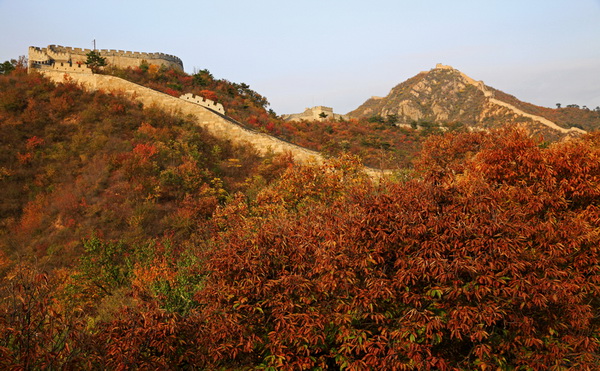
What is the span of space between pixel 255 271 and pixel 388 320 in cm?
199

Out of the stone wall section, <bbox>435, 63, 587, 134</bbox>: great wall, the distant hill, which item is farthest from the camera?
the distant hill

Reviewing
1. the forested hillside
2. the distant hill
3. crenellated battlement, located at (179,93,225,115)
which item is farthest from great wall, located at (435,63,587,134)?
the forested hillside

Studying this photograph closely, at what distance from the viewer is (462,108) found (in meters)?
70.4

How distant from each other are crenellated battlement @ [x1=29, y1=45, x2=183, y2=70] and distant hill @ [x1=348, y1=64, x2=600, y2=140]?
28.2m

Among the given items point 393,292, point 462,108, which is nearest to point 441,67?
point 462,108

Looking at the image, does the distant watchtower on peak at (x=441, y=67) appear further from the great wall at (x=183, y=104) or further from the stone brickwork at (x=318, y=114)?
the great wall at (x=183, y=104)

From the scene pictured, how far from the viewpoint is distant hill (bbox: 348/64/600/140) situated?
52719 mm

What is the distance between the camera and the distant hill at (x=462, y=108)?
52.7 m

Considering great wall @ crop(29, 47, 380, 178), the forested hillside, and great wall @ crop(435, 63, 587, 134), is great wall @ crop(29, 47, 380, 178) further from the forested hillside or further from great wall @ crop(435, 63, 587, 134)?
great wall @ crop(435, 63, 587, 134)

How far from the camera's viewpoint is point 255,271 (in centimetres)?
554

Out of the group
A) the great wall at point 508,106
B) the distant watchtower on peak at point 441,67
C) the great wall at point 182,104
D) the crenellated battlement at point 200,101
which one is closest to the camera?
the great wall at point 182,104

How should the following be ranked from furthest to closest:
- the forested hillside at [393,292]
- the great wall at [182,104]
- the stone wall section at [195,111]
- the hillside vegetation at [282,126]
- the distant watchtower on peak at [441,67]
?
the distant watchtower on peak at [441,67] → the hillside vegetation at [282,126] → the great wall at [182,104] → the stone wall section at [195,111] → the forested hillside at [393,292]

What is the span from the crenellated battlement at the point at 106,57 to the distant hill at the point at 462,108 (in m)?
Answer: 28.2

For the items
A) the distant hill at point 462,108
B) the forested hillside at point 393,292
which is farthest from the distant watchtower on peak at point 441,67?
the forested hillside at point 393,292
